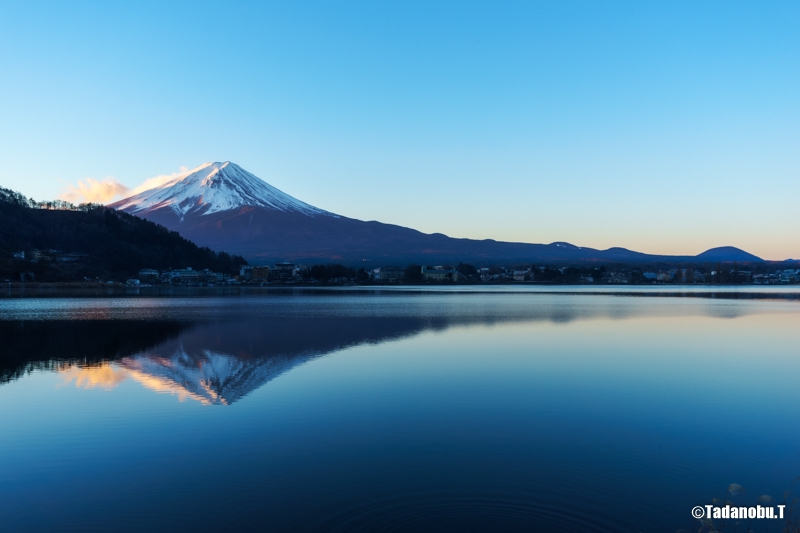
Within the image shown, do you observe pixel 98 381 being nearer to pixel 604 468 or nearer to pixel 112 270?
pixel 604 468

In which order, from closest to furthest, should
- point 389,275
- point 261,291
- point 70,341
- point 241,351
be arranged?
1. point 241,351
2. point 70,341
3. point 261,291
4. point 389,275

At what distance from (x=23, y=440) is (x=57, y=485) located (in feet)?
5.33

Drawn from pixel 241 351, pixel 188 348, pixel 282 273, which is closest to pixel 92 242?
pixel 282 273

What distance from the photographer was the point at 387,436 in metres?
5.73

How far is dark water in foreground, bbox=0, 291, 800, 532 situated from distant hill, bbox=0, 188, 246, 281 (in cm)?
5385

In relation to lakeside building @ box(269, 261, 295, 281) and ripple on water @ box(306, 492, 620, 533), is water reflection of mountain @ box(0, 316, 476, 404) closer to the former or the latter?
ripple on water @ box(306, 492, 620, 533)

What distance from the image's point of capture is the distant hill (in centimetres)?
6028

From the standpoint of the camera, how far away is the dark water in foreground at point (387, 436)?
3.98 metres

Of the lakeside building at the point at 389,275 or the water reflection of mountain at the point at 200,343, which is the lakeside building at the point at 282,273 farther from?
the water reflection of mountain at the point at 200,343

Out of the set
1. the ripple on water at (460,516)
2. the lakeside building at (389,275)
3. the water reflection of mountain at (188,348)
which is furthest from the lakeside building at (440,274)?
the ripple on water at (460,516)

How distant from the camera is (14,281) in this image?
49.9 m

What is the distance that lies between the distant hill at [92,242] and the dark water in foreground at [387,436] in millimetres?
53851

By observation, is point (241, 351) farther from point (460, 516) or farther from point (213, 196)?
point (213, 196)

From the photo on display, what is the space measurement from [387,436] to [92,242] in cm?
7238
